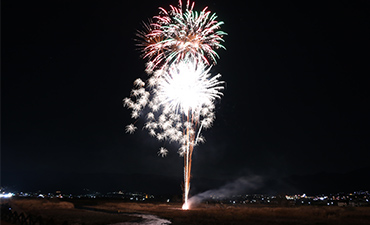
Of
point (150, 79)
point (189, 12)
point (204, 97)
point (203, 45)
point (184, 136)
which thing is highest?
point (189, 12)

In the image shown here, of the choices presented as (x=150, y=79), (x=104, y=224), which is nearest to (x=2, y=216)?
(x=104, y=224)

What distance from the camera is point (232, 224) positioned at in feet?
89.0

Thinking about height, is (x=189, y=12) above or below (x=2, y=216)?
above

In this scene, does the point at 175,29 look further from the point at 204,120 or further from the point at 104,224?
the point at 104,224

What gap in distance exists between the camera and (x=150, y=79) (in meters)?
34.3

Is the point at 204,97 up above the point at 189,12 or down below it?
below

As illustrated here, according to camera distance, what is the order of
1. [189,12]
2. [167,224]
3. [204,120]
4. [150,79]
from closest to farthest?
1. [167,224]
2. [189,12]
3. [150,79]
4. [204,120]

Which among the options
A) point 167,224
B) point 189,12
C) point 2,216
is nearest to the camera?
point 2,216

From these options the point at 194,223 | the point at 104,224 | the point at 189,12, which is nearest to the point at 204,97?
the point at 189,12

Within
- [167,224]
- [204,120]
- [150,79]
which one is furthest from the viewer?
[204,120]

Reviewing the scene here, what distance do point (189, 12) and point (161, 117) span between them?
12.2 meters

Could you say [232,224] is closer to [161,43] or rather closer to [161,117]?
[161,117]

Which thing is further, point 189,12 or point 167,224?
point 189,12

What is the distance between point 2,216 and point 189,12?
2578 centimetres
